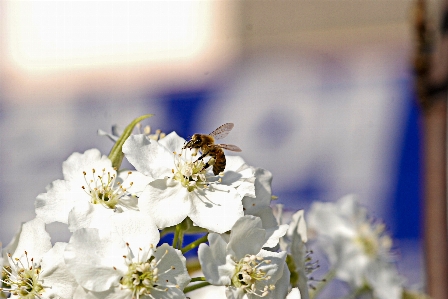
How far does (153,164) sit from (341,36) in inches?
124

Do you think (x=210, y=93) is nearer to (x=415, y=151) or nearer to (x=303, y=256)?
(x=415, y=151)

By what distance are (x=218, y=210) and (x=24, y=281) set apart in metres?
0.21

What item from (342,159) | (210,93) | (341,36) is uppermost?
(341,36)

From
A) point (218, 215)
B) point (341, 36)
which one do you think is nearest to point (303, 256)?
point (218, 215)

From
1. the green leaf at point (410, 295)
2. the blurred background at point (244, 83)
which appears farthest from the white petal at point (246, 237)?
the blurred background at point (244, 83)

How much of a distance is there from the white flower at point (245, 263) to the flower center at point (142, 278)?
48mm

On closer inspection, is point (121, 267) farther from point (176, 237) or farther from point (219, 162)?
point (219, 162)

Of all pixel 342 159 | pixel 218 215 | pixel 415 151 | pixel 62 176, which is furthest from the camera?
pixel 342 159

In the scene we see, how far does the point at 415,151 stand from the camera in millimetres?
2932

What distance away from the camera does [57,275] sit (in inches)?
22.3

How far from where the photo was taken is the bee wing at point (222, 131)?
2.60 ft

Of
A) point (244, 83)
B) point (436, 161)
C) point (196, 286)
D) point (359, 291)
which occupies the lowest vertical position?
point (244, 83)

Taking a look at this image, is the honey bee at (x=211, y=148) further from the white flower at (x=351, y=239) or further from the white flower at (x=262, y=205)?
the white flower at (x=351, y=239)

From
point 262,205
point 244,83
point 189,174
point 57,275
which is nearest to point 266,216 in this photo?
point 262,205
